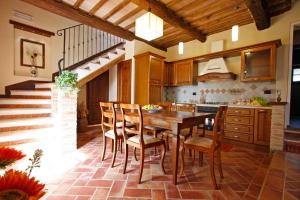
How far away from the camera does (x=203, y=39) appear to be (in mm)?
4922

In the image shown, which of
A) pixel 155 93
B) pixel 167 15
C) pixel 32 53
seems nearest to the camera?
pixel 167 15

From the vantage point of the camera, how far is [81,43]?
19.5ft

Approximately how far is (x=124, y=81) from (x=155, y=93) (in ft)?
4.09

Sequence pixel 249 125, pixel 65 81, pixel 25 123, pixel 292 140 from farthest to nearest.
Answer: pixel 249 125
pixel 292 140
pixel 25 123
pixel 65 81

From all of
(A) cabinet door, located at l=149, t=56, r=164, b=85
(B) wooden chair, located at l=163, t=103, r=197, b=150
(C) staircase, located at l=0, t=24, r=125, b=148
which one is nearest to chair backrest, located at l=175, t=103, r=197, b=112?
(B) wooden chair, located at l=163, t=103, r=197, b=150

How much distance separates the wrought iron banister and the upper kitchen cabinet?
82.9 inches

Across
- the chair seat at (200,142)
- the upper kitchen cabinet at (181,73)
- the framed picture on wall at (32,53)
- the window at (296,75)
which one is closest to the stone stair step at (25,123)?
the framed picture on wall at (32,53)

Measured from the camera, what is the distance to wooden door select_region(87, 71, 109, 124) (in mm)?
5906

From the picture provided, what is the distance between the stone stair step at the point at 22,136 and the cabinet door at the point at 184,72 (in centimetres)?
377

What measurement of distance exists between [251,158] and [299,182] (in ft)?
2.79

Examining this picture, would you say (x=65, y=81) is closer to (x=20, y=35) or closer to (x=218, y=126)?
(x=218, y=126)

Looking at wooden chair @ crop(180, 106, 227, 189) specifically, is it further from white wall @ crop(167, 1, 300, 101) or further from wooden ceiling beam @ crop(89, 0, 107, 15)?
wooden ceiling beam @ crop(89, 0, 107, 15)

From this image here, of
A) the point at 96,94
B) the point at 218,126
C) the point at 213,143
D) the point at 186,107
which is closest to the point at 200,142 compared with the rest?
the point at 213,143

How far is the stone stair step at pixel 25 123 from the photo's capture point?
288 cm
